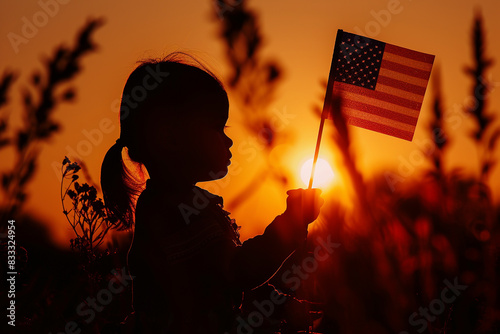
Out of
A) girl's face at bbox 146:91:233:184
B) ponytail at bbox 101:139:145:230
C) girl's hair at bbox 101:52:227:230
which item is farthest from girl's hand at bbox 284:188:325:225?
ponytail at bbox 101:139:145:230

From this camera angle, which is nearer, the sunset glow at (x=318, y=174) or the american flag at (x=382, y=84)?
the sunset glow at (x=318, y=174)

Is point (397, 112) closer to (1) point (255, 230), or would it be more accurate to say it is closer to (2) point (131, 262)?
(1) point (255, 230)

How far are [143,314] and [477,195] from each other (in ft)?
5.27

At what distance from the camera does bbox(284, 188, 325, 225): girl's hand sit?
7.20 ft

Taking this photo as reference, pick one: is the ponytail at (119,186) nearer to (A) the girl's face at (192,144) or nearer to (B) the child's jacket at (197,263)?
(A) the girl's face at (192,144)

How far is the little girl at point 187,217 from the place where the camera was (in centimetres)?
217

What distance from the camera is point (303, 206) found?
2199 millimetres

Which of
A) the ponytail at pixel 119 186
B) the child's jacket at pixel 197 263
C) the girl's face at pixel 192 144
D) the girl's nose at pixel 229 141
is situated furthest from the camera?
the ponytail at pixel 119 186

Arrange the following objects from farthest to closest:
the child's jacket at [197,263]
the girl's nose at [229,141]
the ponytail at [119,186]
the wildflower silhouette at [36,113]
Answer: the ponytail at [119,186]
the girl's nose at [229,141]
the child's jacket at [197,263]
the wildflower silhouette at [36,113]

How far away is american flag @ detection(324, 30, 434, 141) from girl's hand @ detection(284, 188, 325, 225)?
67cm

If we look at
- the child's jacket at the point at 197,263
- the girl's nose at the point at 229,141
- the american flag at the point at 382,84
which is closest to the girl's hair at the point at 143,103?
the girl's nose at the point at 229,141

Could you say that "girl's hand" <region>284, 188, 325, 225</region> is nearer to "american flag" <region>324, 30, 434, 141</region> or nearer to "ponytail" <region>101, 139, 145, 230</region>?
"american flag" <region>324, 30, 434, 141</region>

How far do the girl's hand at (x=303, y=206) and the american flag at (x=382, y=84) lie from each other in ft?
2.21

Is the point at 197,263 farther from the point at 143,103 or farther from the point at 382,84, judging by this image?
the point at 382,84
